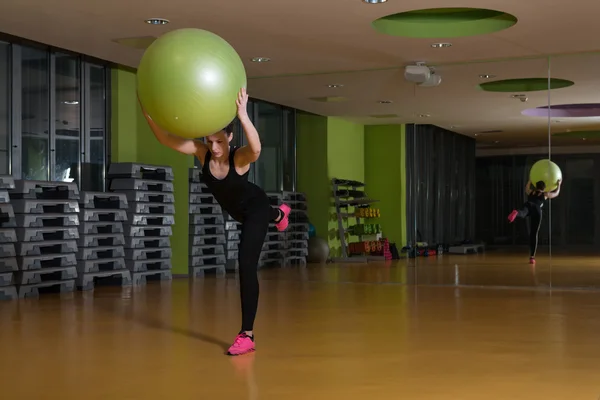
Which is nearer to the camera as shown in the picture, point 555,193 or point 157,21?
point 157,21

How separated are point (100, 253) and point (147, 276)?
0.84 m

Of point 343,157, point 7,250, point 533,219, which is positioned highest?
point 343,157

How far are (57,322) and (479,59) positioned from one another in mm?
5406

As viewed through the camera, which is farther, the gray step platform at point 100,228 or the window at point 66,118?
the window at point 66,118

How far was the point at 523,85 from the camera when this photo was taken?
9844 mm

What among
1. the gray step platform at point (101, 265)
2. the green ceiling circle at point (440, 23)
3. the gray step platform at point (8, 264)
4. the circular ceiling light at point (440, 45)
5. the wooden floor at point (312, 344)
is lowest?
the wooden floor at point (312, 344)

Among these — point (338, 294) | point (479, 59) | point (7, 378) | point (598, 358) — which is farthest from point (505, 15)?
point (7, 378)

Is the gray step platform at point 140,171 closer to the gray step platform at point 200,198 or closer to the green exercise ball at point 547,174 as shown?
the gray step platform at point 200,198

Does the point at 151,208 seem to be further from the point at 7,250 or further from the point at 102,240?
the point at 7,250

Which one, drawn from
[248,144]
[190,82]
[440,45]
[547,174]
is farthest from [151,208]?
[190,82]

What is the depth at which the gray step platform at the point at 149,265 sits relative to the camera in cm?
913

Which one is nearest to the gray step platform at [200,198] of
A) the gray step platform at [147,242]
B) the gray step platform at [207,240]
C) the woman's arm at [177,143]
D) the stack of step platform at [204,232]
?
the stack of step platform at [204,232]

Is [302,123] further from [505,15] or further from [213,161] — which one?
[213,161]

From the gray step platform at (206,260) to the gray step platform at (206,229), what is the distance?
29 cm
